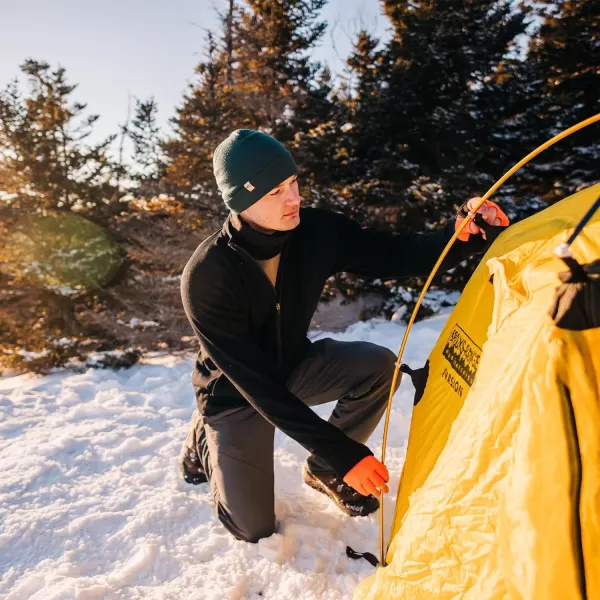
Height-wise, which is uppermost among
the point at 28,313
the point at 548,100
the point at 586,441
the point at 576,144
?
the point at 548,100

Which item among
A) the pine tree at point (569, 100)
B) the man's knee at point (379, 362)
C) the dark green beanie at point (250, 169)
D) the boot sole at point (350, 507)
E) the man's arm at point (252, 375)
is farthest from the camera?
the pine tree at point (569, 100)

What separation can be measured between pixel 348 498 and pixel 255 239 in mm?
1310

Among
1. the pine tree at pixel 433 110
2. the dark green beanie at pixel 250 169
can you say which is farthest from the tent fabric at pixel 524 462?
the pine tree at pixel 433 110

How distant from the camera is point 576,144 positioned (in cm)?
644

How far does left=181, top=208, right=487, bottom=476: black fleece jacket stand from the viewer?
1.79m

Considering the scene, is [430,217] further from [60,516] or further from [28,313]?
[28,313]

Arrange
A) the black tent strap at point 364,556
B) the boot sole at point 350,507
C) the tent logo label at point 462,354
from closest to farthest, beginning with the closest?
the tent logo label at point 462,354 < the black tent strap at point 364,556 < the boot sole at point 350,507

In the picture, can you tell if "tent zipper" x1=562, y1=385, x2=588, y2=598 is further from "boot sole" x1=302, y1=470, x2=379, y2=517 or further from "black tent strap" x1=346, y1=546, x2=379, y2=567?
"boot sole" x1=302, y1=470, x2=379, y2=517

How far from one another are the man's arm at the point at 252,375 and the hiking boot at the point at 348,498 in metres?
0.55

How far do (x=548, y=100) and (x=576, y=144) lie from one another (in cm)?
75

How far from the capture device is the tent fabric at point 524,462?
0.89 meters

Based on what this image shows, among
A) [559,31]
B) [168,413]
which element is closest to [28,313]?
[168,413]

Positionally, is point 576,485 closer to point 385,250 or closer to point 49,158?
point 385,250

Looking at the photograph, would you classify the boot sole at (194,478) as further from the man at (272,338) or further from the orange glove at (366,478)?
the orange glove at (366,478)
